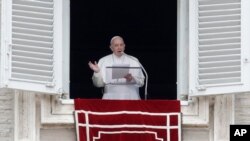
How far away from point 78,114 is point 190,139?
1.15 metres

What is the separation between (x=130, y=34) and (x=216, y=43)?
3.80 metres

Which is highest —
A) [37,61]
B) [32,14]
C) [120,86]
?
[32,14]

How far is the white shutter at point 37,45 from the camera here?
15742 millimetres

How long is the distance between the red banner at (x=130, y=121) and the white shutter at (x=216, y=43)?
369 millimetres

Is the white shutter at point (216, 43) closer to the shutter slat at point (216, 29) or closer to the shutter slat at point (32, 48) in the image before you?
the shutter slat at point (216, 29)

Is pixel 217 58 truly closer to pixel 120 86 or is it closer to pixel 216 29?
pixel 216 29

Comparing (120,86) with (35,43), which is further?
(120,86)

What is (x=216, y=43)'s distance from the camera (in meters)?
15.9

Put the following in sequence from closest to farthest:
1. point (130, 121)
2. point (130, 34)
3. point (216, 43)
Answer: point (130, 121)
point (216, 43)
point (130, 34)

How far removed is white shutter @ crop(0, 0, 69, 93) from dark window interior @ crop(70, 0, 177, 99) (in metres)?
2.76

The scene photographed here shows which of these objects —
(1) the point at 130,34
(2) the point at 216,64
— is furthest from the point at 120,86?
(1) the point at 130,34

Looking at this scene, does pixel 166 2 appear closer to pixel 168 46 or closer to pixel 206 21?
pixel 168 46

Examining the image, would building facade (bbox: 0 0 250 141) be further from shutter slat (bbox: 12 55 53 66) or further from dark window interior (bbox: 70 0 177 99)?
dark window interior (bbox: 70 0 177 99)

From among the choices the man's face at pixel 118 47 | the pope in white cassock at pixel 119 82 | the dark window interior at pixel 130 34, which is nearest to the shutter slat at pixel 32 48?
the pope in white cassock at pixel 119 82
